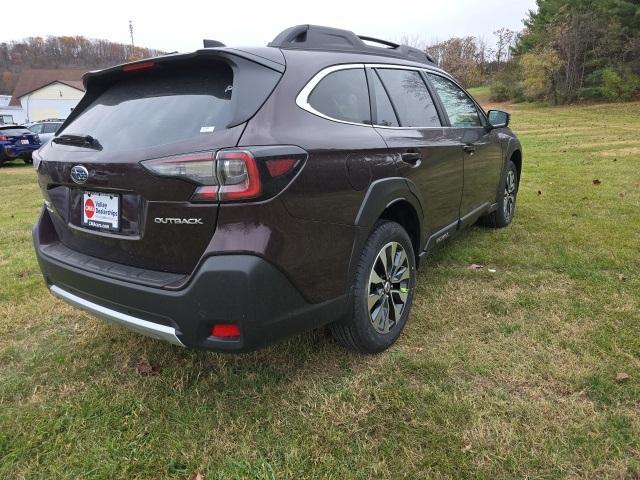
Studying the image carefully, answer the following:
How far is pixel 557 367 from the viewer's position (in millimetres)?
2678

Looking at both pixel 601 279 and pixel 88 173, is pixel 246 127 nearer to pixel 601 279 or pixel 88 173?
pixel 88 173

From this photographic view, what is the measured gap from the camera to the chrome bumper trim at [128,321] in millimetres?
2172

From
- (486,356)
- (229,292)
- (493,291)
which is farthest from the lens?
(493,291)

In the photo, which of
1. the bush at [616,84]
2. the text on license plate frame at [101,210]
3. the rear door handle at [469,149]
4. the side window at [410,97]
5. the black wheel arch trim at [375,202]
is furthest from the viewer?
the bush at [616,84]

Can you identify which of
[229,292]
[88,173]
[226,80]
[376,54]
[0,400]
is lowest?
[0,400]

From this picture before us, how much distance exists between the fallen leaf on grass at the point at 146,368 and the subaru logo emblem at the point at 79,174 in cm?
111

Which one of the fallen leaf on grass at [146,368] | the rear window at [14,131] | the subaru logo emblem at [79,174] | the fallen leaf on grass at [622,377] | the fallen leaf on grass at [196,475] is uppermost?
the subaru logo emblem at [79,174]

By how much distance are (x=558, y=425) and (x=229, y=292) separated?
1.59 metres

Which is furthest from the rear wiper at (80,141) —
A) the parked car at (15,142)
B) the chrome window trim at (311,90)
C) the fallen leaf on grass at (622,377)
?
the parked car at (15,142)

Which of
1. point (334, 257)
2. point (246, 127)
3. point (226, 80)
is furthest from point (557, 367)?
point (226, 80)

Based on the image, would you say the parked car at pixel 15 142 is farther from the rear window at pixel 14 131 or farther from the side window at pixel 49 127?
the side window at pixel 49 127

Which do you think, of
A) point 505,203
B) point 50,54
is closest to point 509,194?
point 505,203

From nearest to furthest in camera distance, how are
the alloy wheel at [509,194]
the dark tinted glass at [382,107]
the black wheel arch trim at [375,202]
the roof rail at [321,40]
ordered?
the black wheel arch trim at [375,202], the roof rail at [321,40], the dark tinted glass at [382,107], the alloy wheel at [509,194]

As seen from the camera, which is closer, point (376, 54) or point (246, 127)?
point (246, 127)
